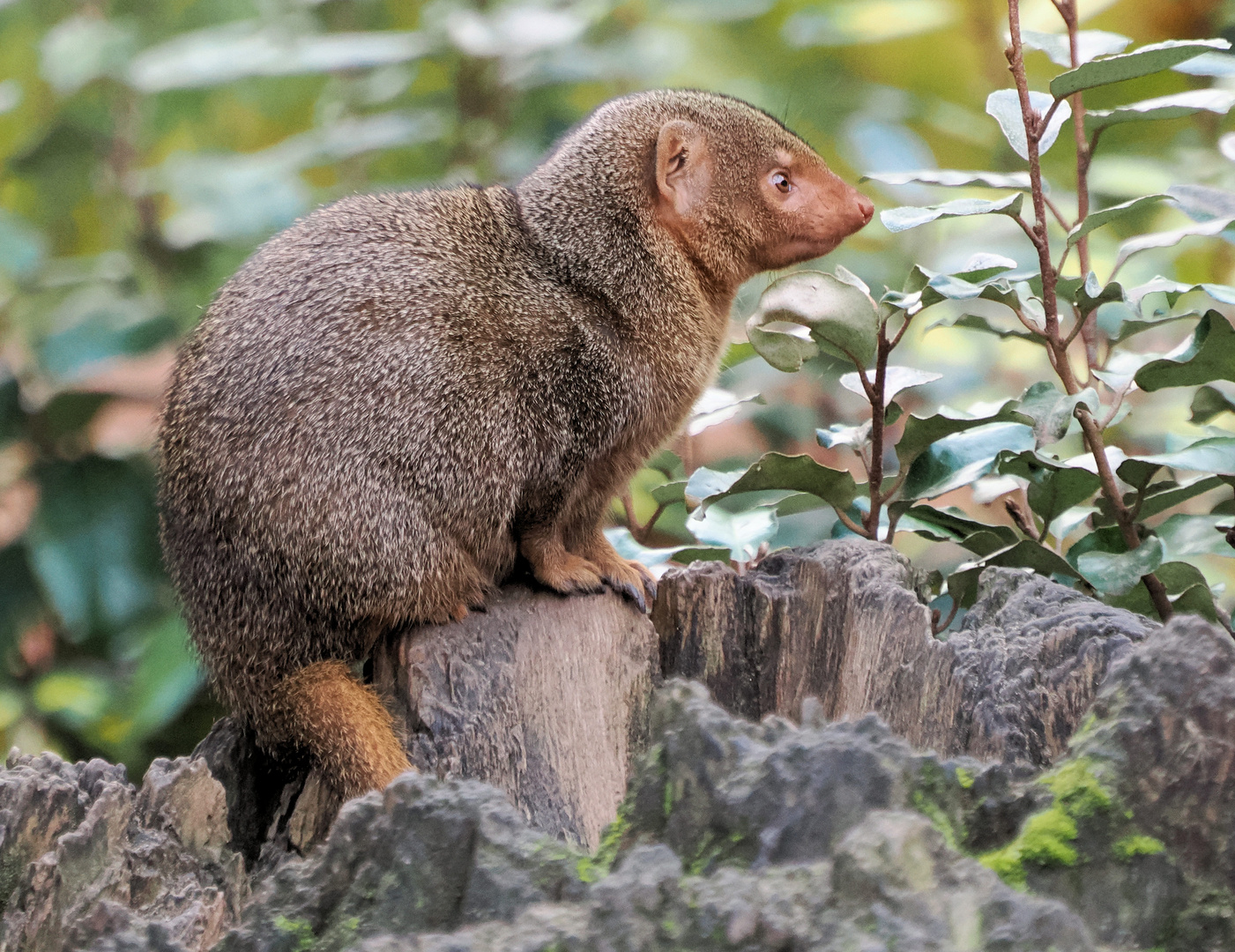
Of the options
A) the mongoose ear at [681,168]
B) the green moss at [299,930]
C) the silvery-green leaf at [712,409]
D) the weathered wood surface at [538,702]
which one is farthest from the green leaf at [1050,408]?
the green moss at [299,930]

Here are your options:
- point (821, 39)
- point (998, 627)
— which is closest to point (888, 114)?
point (821, 39)

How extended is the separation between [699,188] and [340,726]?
35.5 inches

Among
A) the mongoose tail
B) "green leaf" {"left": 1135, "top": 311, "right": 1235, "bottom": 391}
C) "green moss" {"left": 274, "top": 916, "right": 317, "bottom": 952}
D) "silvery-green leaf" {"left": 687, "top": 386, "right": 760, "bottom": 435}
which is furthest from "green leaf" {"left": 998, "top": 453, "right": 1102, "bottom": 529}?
"green moss" {"left": 274, "top": 916, "right": 317, "bottom": 952}

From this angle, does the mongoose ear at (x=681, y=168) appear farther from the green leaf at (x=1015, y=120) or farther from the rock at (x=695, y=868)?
the rock at (x=695, y=868)

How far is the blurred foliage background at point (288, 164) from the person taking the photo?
237 cm

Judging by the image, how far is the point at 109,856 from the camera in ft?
3.36

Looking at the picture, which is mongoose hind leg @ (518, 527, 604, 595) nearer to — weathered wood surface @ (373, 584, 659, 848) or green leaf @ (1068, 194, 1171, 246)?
weathered wood surface @ (373, 584, 659, 848)

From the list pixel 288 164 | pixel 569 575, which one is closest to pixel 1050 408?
pixel 569 575

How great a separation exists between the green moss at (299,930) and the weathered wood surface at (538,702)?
1.44ft

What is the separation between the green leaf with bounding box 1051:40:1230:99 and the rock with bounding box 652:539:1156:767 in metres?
0.52

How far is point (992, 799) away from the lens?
822 millimetres

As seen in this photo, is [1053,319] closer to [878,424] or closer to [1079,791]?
[878,424]

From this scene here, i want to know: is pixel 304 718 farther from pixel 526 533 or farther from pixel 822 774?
pixel 822 774

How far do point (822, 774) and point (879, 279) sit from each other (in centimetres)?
185
